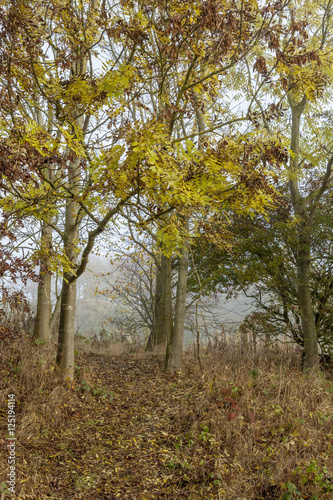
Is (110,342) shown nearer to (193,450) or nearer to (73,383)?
(73,383)

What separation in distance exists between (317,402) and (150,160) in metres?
4.23

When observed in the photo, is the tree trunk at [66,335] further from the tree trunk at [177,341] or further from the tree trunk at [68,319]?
the tree trunk at [177,341]

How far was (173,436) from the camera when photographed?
4.36m

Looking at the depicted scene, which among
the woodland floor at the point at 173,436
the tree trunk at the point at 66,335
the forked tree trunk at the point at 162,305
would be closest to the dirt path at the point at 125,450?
the woodland floor at the point at 173,436

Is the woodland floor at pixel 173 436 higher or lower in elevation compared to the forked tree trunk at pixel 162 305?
lower

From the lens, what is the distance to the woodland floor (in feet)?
11.4

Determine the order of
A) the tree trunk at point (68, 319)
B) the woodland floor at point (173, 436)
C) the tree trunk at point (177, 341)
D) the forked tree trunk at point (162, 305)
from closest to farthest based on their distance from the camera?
the woodland floor at point (173, 436)
the tree trunk at point (68, 319)
the tree trunk at point (177, 341)
the forked tree trunk at point (162, 305)

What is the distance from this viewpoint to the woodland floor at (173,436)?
3.48 metres

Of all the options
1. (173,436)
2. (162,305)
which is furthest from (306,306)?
(173,436)

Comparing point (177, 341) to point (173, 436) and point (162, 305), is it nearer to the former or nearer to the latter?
point (173, 436)

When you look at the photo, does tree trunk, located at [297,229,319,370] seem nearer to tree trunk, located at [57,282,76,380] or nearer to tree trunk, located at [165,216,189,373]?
tree trunk, located at [165,216,189,373]

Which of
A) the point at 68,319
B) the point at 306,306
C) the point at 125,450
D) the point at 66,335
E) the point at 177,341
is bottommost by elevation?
the point at 125,450

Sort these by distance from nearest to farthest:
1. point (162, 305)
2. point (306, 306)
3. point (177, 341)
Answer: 1. point (177, 341)
2. point (306, 306)
3. point (162, 305)

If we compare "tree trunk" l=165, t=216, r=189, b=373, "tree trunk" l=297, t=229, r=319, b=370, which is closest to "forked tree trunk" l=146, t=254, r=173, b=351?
"tree trunk" l=165, t=216, r=189, b=373
